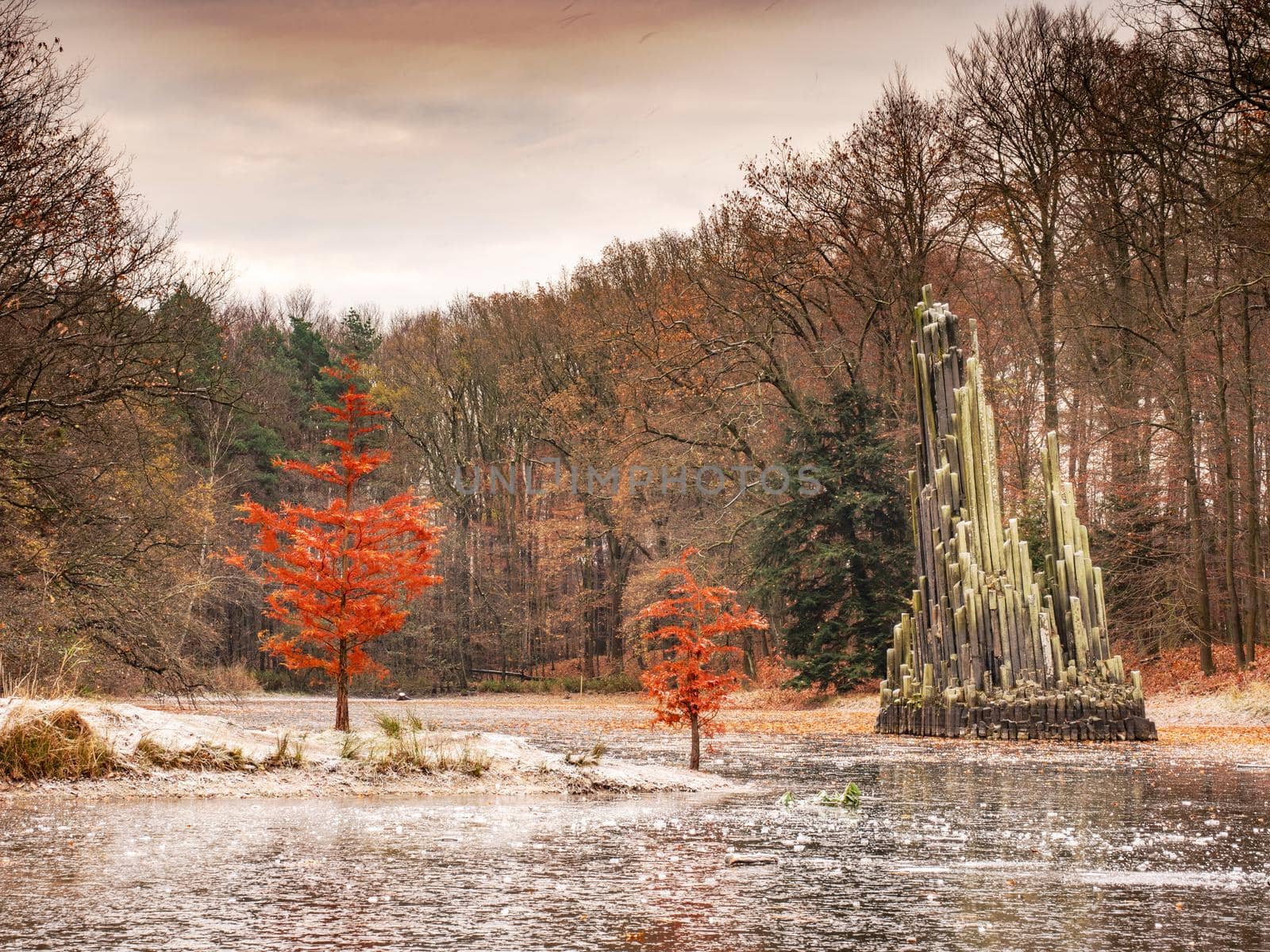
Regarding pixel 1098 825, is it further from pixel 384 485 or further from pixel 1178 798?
pixel 384 485

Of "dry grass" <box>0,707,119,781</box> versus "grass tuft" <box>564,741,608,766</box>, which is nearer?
"dry grass" <box>0,707,119,781</box>

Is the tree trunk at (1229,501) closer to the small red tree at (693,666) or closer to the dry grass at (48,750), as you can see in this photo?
the small red tree at (693,666)

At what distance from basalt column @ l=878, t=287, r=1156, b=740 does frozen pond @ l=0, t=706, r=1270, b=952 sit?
8.12 metres

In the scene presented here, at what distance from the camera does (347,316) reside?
65.3m

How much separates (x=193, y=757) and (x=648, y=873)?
25.1 feet

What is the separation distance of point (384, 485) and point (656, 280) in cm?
1702

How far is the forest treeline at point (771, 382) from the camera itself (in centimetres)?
1981

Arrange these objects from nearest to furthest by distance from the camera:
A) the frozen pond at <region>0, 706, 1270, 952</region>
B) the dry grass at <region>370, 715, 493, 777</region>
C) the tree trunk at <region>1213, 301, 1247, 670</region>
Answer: the frozen pond at <region>0, 706, 1270, 952</region>, the dry grass at <region>370, 715, 493, 777</region>, the tree trunk at <region>1213, 301, 1247, 670</region>

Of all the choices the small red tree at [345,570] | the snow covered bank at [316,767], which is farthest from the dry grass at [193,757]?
the small red tree at [345,570]

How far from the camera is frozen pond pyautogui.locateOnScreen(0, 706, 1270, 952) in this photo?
240 inches

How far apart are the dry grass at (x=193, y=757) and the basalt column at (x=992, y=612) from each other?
1298 cm

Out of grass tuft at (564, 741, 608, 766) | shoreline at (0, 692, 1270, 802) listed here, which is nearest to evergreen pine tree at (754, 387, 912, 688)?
shoreline at (0, 692, 1270, 802)

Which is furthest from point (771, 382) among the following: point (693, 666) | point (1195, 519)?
point (693, 666)

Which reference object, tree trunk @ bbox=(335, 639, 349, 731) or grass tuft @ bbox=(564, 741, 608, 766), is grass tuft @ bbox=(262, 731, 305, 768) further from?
tree trunk @ bbox=(335, 639, 349, 731)
